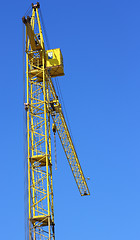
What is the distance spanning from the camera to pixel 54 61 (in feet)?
174

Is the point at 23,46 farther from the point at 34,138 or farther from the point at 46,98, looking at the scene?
the point at 34,138

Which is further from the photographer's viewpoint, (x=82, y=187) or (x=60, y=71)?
(x=82, y=187)

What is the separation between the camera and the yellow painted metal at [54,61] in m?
53.0

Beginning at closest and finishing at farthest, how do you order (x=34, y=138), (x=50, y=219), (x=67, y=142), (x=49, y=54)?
(x=50, y=219) < (x=34, y=138) < (x=49, y=54) < (x=67, y=142)

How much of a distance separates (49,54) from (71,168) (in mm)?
20292

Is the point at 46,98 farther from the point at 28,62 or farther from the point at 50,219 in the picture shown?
the point at 50,219

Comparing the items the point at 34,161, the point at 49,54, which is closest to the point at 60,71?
the point at 49,54

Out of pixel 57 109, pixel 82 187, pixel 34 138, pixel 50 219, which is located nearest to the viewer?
pixel 50 219

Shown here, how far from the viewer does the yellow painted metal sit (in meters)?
53.0

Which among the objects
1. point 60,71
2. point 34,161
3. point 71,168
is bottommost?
point 34,161

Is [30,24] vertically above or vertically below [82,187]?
above

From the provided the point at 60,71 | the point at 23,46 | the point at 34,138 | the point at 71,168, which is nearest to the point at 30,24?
the point at 23,46

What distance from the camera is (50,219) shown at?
45.1 meters

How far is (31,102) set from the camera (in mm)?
50906
